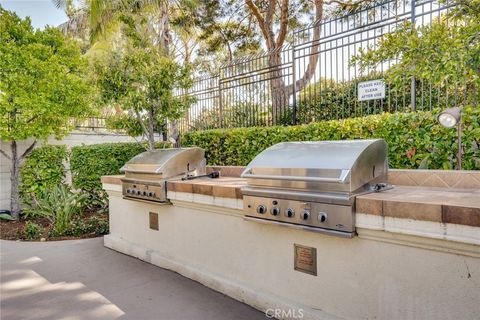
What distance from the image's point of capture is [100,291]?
3.00 meters

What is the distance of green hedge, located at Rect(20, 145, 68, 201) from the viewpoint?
6.54 m

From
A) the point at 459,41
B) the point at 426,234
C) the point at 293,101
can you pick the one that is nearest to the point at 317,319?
the point at 426,234

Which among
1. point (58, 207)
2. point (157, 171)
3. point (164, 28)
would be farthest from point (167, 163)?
point (164, 28)

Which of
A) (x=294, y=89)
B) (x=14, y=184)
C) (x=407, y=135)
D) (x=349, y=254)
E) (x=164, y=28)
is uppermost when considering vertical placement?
(x=164, y=28)

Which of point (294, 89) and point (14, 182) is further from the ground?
point (294, 89)

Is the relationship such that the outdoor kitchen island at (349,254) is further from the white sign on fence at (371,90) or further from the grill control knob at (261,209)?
the white sign on fence at (371,90)

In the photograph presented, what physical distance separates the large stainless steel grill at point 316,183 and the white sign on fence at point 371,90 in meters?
2.01

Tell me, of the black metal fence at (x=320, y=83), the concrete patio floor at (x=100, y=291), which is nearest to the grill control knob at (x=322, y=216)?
the concrete patio floor at (x=100, y=291)

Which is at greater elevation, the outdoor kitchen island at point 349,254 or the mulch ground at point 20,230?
the outdoor kitchen island at point 349,254

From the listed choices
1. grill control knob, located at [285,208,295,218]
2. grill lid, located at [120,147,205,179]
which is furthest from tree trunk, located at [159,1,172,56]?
grill control knob, located at [285,208,295,218]

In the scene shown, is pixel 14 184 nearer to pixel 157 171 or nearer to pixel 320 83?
pixel 157 171

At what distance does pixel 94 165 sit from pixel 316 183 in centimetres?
563

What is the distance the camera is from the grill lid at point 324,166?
2.00 metres

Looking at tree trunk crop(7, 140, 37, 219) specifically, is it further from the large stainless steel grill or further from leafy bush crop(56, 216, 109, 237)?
the large stainless steel grill
